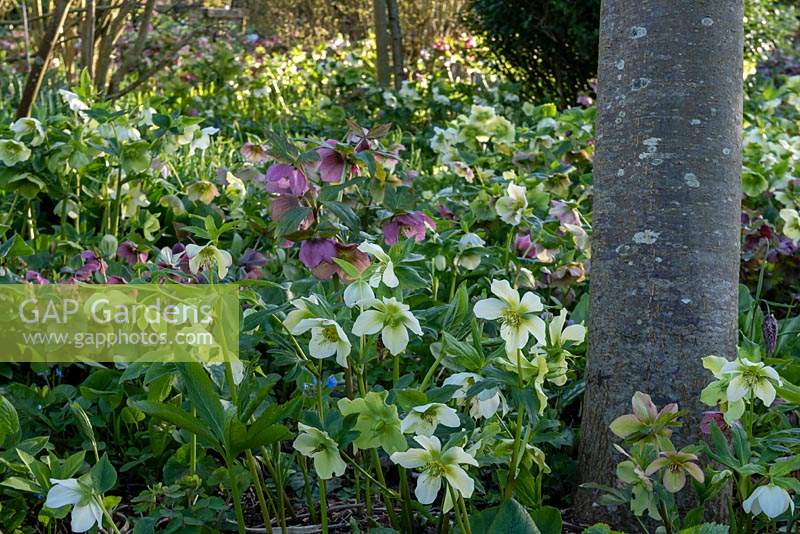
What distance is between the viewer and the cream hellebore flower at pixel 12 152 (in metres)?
2.10

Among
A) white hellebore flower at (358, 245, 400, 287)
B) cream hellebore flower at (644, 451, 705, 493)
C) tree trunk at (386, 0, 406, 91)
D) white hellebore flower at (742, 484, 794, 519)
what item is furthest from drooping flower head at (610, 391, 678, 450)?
tree trunk at (386, 0, 406, 91)

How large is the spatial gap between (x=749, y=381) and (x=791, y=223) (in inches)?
50.9

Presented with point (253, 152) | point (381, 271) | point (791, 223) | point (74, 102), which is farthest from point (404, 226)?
point (791, 223)

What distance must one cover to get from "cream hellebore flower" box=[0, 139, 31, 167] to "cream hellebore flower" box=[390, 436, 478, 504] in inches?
56.4

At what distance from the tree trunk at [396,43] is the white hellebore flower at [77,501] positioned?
16.0 ft

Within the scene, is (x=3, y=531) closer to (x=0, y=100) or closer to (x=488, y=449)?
(x=488, y=449)

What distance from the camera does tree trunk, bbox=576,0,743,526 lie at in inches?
53.4

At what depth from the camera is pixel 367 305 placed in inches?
45.8

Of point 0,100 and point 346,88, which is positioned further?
point 346,88

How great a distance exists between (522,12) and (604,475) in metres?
4.45


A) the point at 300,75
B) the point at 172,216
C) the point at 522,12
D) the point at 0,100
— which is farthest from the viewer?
the point at 300,75

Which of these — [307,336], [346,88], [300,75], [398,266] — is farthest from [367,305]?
[300,75]

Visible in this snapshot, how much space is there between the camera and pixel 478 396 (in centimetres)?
120

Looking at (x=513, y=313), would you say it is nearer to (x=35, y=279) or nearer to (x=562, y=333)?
(x=562, y=333)
